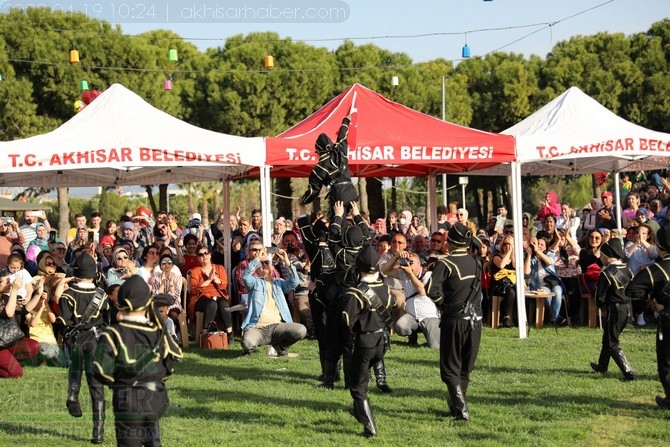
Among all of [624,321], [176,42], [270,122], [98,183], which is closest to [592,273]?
[624,321]

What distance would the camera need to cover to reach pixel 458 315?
26.7ft

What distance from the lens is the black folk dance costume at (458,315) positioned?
8.09 meters

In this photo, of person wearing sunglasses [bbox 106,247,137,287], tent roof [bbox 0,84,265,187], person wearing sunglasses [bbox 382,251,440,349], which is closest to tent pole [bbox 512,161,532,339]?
person wearing sunglasses [bbox 382,251,440,349]

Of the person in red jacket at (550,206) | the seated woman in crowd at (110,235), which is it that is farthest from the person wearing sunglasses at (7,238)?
the person in red jacket at (550,206)

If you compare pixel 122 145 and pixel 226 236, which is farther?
pixel 226 236

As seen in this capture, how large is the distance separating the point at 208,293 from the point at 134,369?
22.4 feet

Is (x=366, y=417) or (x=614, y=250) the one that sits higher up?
(x=614, y=250)

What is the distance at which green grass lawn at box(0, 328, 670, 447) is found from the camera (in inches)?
305

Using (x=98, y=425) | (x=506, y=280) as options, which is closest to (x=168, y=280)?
(x=506, y=280)

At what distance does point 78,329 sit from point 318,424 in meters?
2.22

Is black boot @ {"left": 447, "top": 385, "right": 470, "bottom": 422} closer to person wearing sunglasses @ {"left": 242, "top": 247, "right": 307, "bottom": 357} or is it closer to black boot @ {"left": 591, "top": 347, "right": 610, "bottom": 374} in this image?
black boot @ {"left": 591, "top": 347, "right": 610, "bottom": 374}

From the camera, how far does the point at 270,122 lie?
34.0 meters

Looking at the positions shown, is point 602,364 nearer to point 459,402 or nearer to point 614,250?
point 614,250

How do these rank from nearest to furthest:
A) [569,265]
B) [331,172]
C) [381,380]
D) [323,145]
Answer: [381,380] < [331,172] < [323,145] < [569,265]
